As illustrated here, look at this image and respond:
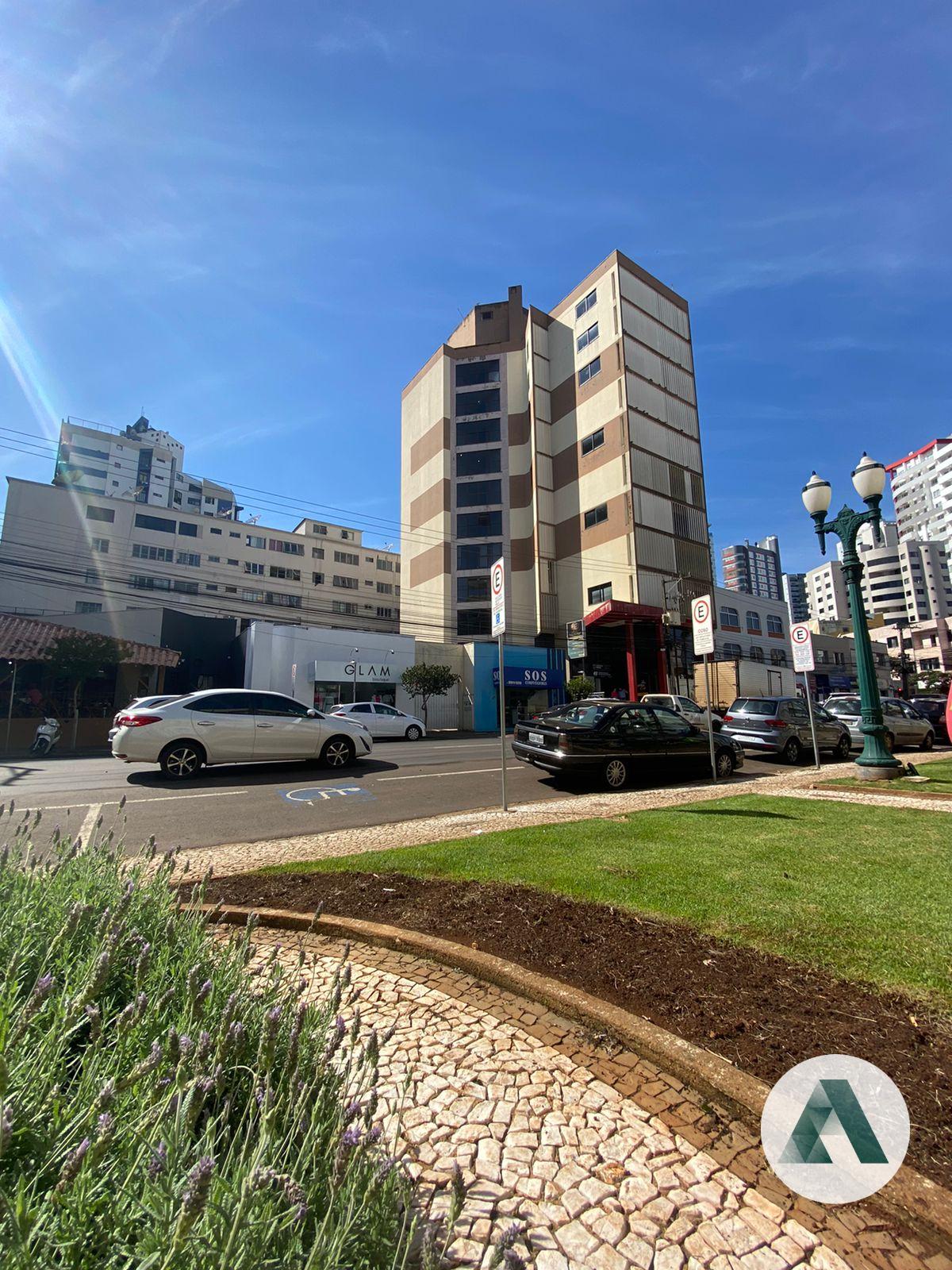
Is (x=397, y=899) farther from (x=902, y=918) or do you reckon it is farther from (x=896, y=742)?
(x=896, y=742)

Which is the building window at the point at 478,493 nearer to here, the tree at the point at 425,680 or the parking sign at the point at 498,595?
the tree at the point at 425,680

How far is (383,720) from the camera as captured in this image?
77.7ft

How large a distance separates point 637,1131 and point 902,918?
2.55 m

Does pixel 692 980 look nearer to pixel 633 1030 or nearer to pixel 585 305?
pixel 633 1030

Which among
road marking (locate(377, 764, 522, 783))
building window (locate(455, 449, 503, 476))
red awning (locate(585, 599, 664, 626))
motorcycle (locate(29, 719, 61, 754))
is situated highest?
building window (locate(455, 449, 503, 476))

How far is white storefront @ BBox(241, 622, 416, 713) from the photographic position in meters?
29.5

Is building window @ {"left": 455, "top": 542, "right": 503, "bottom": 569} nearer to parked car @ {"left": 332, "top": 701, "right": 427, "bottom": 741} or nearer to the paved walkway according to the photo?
parked car @ {"left": 332, "top": 701, "right": 427, "bottom": 741}

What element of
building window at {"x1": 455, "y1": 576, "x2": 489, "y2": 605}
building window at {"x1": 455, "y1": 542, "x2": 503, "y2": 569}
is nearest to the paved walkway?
building window at {"x1": 455, "y1": 576, "x2": 489, "y2": 605}

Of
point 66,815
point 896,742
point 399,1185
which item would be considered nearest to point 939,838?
point 399,1185

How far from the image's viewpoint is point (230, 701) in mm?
10562

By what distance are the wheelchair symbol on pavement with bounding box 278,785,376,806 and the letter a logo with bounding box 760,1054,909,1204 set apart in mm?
7108

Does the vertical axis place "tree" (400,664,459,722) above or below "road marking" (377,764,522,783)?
above

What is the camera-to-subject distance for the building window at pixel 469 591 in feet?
145

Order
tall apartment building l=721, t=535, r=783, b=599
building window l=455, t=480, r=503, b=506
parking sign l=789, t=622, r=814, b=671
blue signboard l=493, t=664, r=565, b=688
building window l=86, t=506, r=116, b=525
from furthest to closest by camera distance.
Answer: tall apartment building l=721, t=535, r=783, b=599, building window l=455, t=480, r=503, b=506, building window l=86, t=506, r=116, b=525, blue signboard l=493, t=664, r=565, b=688, parking sign l=789, t=622, r=814, b=671
